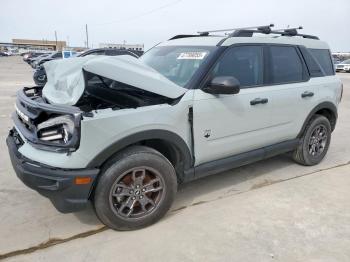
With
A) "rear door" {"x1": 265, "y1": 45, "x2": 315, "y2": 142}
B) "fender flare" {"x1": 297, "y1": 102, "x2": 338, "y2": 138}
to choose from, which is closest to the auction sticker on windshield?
"rear door" {"x1": 265, "y1": 45, "x2": 315, "y2": 142}

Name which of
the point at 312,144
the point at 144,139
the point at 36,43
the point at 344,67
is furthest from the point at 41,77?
the point at 36,43

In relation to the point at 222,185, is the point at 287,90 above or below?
above

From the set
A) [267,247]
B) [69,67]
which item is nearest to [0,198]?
[69,67]

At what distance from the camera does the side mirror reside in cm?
334

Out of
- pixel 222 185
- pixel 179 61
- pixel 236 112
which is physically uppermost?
pixel 179 61

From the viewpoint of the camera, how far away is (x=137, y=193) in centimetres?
320

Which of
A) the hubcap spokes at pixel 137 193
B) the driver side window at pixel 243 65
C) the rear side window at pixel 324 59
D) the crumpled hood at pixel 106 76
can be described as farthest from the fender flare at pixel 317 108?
the hubcap spokes at pixel 137 193

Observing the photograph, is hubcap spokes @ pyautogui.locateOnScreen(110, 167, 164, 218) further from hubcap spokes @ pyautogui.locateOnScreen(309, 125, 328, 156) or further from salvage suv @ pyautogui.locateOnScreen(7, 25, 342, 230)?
hubcap spokes @ pyautogui.locateOnScreen(309, 125, 328, 156)

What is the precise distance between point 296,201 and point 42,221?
273cm

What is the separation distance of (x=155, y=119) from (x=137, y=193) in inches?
28.0

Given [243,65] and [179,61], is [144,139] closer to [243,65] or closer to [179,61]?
[179,61]

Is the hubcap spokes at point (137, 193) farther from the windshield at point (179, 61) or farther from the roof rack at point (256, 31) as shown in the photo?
the roof rack at point (256, 31)

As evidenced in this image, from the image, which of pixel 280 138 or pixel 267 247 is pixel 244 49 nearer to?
pixel 280 138

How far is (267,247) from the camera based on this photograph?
9.87ft
